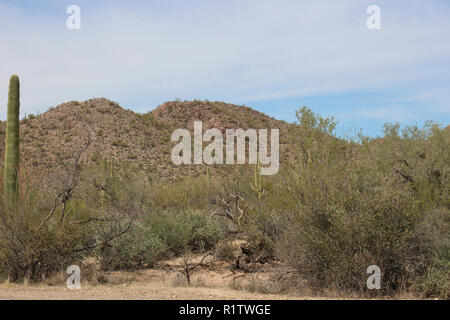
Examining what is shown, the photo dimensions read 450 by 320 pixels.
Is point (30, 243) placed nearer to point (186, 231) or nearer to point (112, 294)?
point (112, 294)

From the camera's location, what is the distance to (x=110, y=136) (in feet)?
167

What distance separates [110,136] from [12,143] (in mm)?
35437

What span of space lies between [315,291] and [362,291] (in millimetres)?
1098

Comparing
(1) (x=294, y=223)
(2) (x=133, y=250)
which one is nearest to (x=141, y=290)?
(1) (x=294, y=223)

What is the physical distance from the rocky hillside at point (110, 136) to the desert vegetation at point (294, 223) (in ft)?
73.2

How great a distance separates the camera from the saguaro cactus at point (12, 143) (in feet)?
49.2

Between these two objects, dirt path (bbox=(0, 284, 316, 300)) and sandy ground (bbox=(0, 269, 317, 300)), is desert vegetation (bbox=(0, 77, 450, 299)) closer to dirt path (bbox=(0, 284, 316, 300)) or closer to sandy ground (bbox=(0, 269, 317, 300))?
sandy ground (bbox=(0, 269, 317, 300))

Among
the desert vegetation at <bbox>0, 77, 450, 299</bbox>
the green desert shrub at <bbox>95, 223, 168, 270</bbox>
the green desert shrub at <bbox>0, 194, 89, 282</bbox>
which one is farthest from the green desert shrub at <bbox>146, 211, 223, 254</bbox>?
the green desert shrub at <bbox>0, 194, 89, 282</bbox>

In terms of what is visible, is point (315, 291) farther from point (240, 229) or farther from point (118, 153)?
point (118, 153)

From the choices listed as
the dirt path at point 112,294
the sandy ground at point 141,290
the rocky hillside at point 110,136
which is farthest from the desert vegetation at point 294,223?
the rocky hillside at point 110,136

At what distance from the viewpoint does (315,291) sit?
37.1 ft

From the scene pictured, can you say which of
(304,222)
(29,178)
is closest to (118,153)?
(29,178)

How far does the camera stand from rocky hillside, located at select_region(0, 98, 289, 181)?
45531 millimetres

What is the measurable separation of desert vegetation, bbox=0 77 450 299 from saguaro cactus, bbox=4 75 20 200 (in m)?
0.04
